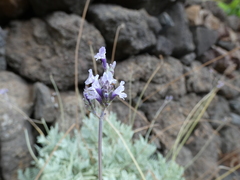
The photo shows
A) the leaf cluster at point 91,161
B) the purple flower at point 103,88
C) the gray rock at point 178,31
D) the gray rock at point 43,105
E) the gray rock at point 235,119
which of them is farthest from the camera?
the gray rock at point 235,119

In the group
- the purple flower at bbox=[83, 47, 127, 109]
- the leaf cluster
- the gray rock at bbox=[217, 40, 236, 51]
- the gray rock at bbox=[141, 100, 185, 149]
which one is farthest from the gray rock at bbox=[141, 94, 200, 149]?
the purple flower at bbox=[83, 47, 127, 109]

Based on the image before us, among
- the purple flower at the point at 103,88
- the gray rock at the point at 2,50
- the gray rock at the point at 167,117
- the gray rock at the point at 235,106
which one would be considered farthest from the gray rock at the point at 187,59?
the purple flower at the point at 103,88

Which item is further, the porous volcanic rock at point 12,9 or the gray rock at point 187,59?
the gray rock at point 187,59

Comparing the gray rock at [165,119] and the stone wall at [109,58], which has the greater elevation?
the stone wall at [109,58]

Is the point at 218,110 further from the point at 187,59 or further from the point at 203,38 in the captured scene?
the point at 203,38

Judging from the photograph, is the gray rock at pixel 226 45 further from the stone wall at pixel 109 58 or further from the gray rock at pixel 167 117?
the gray rock at pixel 167 117

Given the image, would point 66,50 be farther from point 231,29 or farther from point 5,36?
point 231,29
